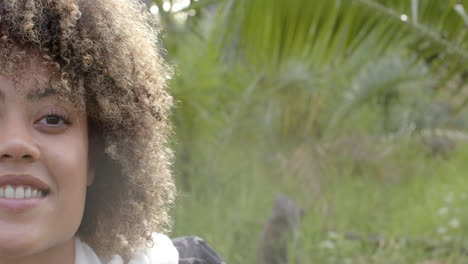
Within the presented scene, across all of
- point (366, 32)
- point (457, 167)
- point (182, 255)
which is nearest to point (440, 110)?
point (457, 167)

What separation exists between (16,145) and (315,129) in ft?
14.4

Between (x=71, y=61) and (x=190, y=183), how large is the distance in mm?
3034

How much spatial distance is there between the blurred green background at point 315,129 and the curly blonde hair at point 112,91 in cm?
84

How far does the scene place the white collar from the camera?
1.64 m

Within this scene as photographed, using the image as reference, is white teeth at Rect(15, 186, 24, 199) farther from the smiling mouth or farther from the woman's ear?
the woman's ear

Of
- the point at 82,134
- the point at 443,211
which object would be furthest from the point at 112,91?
the point at 443,211

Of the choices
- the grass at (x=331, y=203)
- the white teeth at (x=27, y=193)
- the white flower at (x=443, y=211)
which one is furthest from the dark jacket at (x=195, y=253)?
the white flower at (x=443, y=211)

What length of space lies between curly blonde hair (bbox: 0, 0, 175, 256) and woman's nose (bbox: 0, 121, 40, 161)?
111 millimetres

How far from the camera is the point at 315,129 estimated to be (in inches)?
221

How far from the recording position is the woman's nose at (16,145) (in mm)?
1340

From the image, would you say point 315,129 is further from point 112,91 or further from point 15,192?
point 15,192

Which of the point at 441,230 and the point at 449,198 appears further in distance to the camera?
the point at 449,198

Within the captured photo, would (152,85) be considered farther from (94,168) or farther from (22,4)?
(22,4)

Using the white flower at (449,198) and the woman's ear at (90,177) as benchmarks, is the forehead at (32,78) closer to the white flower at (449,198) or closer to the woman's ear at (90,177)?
the woman's ear at (90,177)
